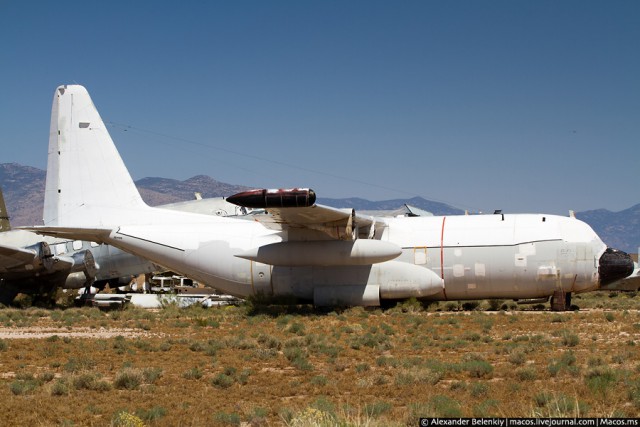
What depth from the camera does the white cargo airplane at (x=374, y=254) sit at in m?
25.7

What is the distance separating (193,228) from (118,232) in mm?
2687

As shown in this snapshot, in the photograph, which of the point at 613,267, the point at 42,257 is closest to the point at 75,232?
the point at 42,257

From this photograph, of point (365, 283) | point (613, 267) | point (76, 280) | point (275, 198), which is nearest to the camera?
point (275, 198)

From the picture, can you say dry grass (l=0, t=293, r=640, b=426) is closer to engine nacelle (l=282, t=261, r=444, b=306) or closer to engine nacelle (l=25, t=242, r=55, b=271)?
engine nacelle (l=282, t=261, r=444, b=306)

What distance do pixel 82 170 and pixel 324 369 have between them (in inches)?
705

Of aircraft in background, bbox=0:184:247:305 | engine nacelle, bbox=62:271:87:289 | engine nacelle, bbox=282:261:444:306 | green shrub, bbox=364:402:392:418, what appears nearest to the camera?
green shrub, bbox=364:402:392:418

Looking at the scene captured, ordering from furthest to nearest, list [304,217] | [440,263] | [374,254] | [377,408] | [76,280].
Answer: [76,280], [440,263], [374,254], [304,217], [377,408]

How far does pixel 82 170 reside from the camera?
1208 inches

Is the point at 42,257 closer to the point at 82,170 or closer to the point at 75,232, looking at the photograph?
the point at 82,170

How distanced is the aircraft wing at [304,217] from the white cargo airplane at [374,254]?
37 mm

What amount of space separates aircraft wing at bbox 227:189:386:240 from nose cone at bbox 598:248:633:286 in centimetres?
707

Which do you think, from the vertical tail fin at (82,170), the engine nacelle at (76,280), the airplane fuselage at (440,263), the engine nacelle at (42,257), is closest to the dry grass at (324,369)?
the airplane fuselage at (440,263)

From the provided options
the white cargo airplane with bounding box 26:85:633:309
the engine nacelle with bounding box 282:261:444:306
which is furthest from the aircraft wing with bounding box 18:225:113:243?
the engine nacelle with bounding box 282:261:444:306

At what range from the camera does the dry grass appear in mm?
11375
